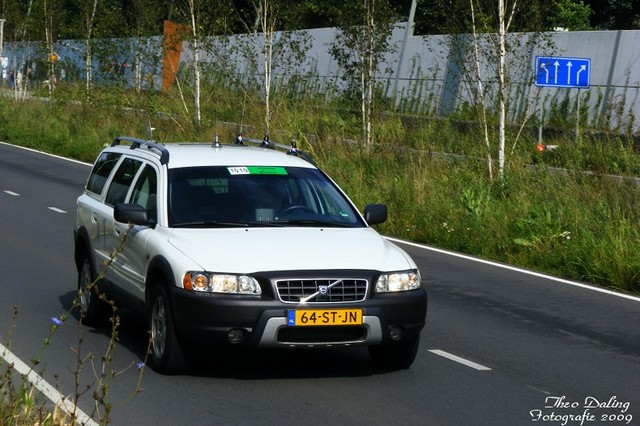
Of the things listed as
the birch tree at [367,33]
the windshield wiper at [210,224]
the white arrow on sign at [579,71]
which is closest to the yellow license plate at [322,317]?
the windshield wiper at [210,224]

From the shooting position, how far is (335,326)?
29.1 ft

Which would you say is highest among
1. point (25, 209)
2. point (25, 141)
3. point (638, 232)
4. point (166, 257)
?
point (166, 257)

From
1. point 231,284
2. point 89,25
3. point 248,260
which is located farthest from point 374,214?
point 89,25

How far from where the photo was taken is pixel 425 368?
9812mm

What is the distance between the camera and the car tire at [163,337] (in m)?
9.06

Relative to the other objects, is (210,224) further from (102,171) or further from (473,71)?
(473,71)

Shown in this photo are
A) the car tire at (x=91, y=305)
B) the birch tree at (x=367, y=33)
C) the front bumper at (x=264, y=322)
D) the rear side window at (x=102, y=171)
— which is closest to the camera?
the front bumper at (x=264, y=322)

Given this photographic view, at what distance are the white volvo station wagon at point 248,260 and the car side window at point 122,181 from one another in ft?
0.06

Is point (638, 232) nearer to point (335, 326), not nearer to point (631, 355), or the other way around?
point (631, 355)

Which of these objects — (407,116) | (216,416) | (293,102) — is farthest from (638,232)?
(293,102)

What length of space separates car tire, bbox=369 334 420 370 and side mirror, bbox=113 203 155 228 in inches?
71.1

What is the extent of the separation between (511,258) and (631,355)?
6288mm

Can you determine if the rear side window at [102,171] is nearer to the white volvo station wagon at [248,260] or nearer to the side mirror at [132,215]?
the white volvo station wagon at [248,260]

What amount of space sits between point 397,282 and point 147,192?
234cm
